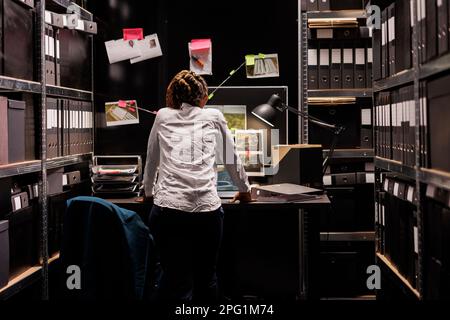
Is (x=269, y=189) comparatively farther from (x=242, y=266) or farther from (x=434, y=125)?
(x=434, y=125)

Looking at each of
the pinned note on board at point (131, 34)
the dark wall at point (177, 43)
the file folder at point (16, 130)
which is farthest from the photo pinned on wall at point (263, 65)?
the file folder at point (16, 130)

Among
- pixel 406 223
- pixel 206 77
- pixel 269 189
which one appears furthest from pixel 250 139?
pixel 406 223

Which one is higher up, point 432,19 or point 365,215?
point 432,19

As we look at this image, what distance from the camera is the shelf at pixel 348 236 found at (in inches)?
136

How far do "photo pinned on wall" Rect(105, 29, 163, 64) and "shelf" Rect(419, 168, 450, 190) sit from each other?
7.12 ft

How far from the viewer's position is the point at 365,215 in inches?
138

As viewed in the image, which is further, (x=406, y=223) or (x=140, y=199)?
(x=140, y=199)

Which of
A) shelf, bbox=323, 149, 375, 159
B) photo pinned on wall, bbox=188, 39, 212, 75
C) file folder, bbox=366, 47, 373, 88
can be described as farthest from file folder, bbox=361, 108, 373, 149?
photo pinned on wall, bbox=188, 39, 212, 75

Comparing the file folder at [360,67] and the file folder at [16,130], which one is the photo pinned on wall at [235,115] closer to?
the file folder at [360,67]

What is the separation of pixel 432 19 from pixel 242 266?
2012 millimetres

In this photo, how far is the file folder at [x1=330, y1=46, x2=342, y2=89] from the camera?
136 inches

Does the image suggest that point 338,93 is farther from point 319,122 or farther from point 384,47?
point 384,47

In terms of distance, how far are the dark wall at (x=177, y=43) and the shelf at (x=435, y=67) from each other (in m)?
1.67
